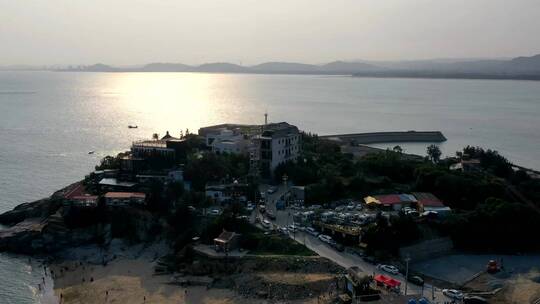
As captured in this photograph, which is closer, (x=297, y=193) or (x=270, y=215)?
(x=270, y=215)

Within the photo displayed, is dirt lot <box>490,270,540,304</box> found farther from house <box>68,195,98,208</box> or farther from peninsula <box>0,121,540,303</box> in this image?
house <box>68,195,98,208</box>

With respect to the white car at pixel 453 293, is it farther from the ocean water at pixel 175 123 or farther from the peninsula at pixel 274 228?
the ocean water at pixel 175 123

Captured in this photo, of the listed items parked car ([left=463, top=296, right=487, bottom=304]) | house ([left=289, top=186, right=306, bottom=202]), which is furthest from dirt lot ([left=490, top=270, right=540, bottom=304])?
house ([left=289, top=186, right=306, bottom=202])

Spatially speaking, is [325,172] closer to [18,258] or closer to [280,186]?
[280,186]

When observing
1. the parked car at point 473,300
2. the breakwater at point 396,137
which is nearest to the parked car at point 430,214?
the parked car at point 473,300

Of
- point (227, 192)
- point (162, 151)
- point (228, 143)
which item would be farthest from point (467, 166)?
point (162, 151)

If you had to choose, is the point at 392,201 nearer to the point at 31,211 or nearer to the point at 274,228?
the point at 274,228
